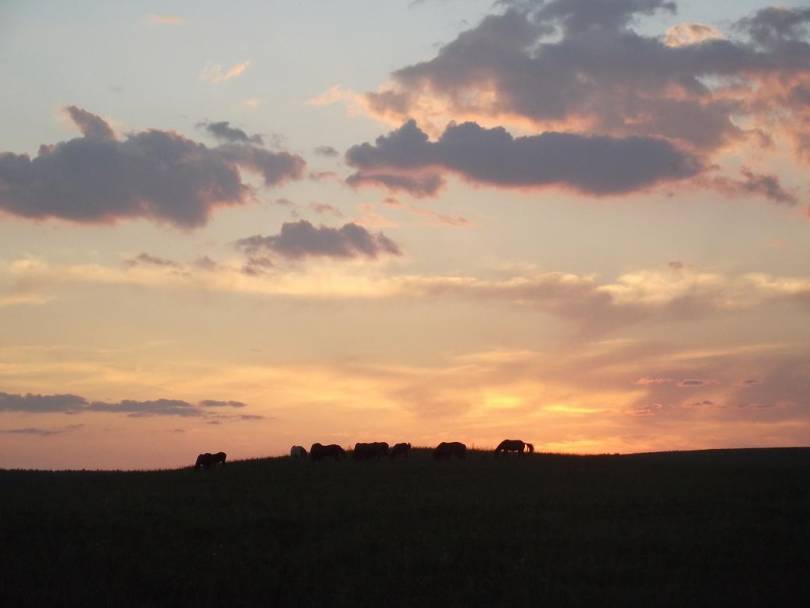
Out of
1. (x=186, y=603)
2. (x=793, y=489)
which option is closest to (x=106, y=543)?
(x=186, y=603)

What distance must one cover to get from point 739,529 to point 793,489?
975cm

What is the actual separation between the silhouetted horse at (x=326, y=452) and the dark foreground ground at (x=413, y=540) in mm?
9343

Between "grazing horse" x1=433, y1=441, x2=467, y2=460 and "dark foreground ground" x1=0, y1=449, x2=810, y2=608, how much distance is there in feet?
28.5

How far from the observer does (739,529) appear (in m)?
28.4

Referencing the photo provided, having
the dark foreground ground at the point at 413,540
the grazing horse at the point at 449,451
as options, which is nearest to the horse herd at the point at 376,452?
the grazing horse at the point at 449,451

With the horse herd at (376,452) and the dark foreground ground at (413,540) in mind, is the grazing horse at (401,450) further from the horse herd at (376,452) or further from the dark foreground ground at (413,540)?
the dark foreground ground at (413,540)

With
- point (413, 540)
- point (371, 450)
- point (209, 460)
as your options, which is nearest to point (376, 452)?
point (371, 450)

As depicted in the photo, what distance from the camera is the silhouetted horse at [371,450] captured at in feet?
173

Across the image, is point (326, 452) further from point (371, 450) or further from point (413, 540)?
point (413, 540)

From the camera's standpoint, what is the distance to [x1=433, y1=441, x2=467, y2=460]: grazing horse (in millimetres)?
51000

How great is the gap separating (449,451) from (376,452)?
14.0 ft

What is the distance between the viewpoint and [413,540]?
89.7 feet

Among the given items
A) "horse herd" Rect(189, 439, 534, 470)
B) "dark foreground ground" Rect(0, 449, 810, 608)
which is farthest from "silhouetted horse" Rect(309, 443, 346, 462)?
"dark foreground ground" Rect(0, 449, 810, 608)

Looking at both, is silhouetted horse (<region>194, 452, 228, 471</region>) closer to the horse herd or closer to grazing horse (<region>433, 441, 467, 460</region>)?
the horse herd
